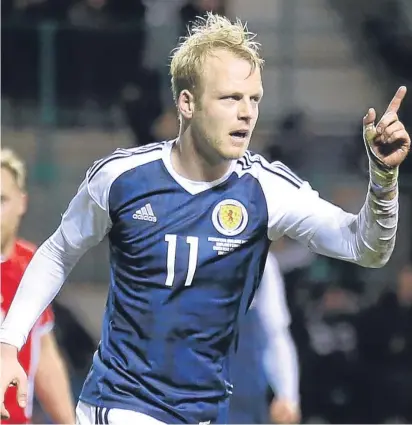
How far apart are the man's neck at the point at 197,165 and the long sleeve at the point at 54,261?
0.80ft

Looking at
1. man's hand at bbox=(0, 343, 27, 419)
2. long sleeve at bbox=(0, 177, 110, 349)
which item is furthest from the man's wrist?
man's hand at bbox=(0, 343, 27, 419)

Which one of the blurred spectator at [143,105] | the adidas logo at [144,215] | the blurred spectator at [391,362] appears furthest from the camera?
the blurred spectator at [143,105]

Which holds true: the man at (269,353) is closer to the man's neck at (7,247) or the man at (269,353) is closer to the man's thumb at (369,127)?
the man's neck at (7,247)

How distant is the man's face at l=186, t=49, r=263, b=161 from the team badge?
13cm

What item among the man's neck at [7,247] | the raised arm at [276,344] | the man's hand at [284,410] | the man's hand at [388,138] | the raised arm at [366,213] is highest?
the man's hand at [388,138]

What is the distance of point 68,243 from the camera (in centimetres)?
332

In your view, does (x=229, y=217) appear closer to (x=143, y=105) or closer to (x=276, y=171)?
(x=276, y=171)

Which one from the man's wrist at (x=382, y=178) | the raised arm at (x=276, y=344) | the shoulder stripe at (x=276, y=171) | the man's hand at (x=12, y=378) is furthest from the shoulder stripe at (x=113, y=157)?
the raised arm at (x=276, y=344)

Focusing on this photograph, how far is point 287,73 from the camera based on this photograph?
812 centimetres

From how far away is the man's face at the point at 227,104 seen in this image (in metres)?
3.13

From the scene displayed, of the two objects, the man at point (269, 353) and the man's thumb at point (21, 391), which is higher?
the man's thumb at point (21, 391)

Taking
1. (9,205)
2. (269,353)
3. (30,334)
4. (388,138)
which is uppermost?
(388,138)

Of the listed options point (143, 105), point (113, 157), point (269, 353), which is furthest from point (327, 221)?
point (143, 105)

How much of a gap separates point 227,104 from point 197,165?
199mm
